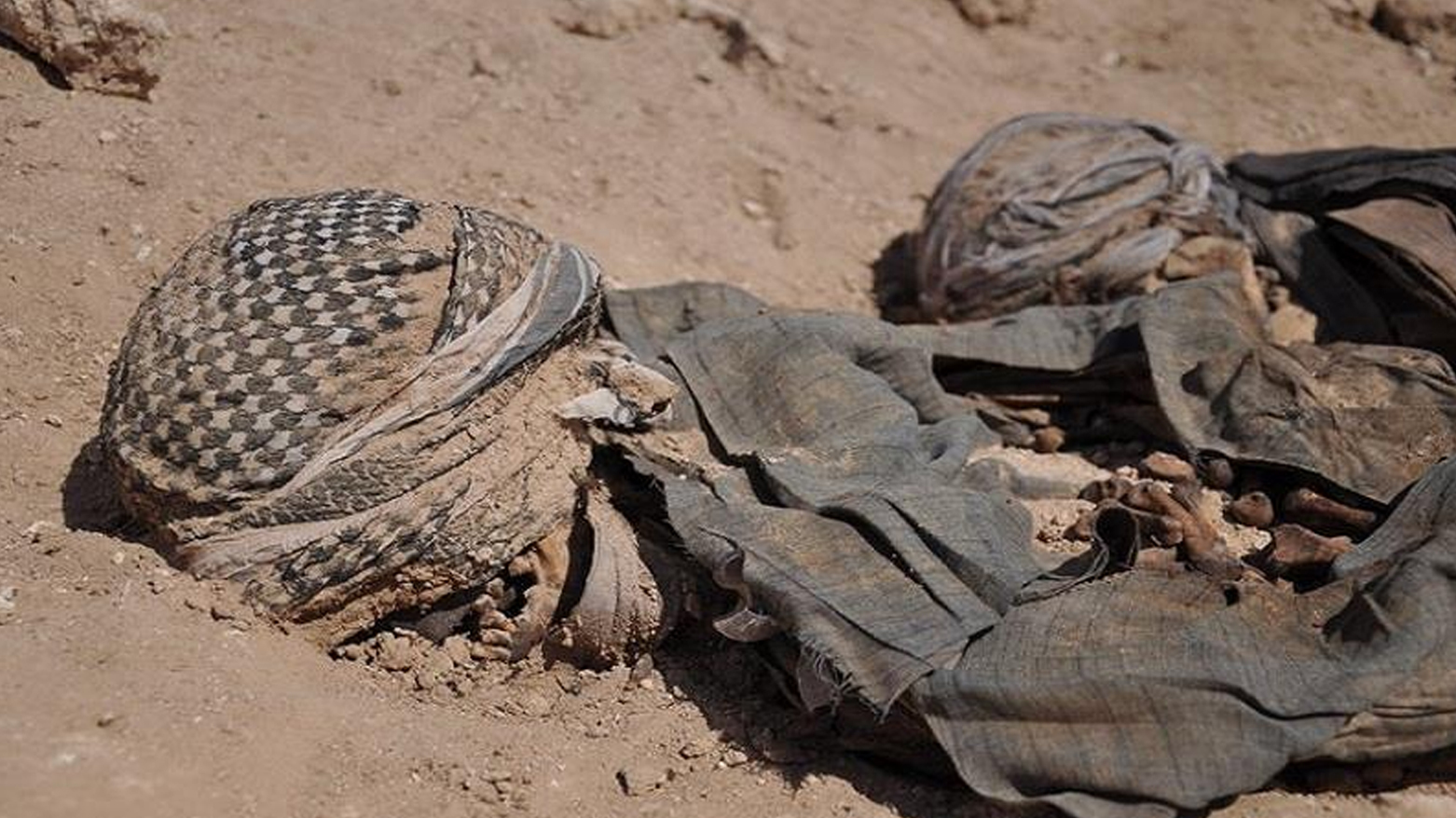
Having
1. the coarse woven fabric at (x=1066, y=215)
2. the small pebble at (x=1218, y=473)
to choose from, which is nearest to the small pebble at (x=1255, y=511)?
the small pebble at (x=1218, y=473)

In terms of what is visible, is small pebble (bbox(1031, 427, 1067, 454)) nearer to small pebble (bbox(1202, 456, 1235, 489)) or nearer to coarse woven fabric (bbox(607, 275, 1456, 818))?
coarse woven fabric (bbox(607, 275, 1456, 818))

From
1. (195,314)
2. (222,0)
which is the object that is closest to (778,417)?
(195,314)

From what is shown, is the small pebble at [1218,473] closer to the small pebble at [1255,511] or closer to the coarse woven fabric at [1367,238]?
the small pebble at [1255,511]

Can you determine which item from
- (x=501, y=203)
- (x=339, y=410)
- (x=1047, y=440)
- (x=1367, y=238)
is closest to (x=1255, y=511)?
(x=1047, y=440)

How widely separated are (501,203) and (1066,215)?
1592mm

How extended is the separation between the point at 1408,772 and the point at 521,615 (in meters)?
1.68

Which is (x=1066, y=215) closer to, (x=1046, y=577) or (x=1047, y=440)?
(x=1047, y=440)

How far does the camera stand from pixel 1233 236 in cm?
435

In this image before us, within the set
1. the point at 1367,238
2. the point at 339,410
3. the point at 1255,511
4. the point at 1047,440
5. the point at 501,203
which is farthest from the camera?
the point at 501,203

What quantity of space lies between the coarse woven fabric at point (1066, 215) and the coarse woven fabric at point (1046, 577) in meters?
0.44

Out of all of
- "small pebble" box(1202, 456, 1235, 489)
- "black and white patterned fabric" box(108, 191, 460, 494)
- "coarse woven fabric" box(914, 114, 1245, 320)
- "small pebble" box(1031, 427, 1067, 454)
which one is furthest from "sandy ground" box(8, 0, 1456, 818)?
"small pebble" box(1031, 427, 1067, 454)

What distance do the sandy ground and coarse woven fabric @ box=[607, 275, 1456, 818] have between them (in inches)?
7.8

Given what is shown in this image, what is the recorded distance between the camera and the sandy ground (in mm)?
2814

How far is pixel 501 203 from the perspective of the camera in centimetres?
461
